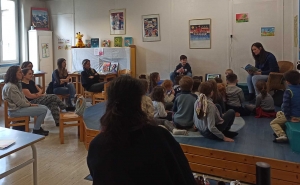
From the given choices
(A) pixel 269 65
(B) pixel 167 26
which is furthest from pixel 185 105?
(B) pixel 167 26

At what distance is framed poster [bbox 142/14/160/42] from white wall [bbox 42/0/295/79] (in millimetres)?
112

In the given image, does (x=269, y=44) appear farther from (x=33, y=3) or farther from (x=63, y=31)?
(x=33, y=3)

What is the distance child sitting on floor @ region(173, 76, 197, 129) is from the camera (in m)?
3.57

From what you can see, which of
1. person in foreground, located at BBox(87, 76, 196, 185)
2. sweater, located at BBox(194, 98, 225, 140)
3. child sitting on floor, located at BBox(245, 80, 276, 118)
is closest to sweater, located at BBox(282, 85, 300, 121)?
sweater, located at BBox(194, 98, 225, 140)

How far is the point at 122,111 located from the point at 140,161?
226mm

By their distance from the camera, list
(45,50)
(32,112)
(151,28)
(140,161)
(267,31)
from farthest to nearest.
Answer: (45,50)
(151,28)
(267,31)
(32,112)
(140,161)

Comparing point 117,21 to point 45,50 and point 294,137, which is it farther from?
point 294,137

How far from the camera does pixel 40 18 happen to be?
8594mm

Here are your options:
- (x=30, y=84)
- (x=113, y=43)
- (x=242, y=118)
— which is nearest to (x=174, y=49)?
(x=113, y=43)

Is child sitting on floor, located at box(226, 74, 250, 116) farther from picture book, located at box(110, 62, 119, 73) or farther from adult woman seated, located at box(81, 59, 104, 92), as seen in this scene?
picture book, located at box(110, 62, 119, 73)

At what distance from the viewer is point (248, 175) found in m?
2.80

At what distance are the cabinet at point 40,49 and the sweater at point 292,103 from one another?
A: 22.6 ft

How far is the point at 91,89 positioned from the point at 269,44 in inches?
162

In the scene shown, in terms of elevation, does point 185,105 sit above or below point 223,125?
above
